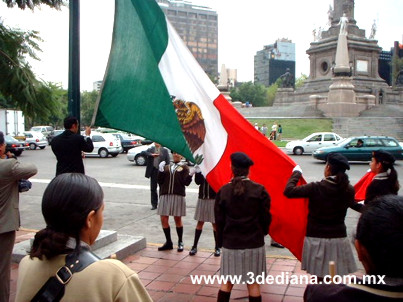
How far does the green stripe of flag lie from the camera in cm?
435

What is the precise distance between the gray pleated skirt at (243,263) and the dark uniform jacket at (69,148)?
2.54 meters

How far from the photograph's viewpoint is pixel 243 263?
3934 millimetres

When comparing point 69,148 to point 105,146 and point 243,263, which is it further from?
point 105,146

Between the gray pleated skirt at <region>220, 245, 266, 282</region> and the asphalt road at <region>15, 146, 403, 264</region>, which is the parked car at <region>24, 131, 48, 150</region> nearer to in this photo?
the asphalt road at <region>15, 146, 403, 264</region>

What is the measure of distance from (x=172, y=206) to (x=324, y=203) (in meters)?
2.77

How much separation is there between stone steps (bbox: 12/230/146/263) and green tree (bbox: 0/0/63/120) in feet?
6.29

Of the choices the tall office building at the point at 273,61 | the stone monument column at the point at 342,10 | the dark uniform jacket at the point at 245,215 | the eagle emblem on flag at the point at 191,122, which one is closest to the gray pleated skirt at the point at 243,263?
the dark uniform jacket at the point at 245,215

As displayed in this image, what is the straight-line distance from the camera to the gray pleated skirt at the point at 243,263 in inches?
155

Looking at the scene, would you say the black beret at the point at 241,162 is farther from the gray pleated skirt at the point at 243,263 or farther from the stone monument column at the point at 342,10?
the stone monument column at the point at 342,10

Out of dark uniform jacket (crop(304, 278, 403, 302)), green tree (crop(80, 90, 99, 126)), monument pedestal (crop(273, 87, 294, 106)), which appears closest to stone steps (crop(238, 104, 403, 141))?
monument pedestal (crop(273, 87, 294, 106))

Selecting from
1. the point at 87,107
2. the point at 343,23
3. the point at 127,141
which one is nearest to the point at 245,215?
the point at 127,141

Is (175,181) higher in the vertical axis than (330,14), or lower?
lower

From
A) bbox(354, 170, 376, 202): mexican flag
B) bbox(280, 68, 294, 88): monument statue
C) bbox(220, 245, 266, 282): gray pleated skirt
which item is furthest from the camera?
bbox(280, 68, 294, 88): monument statue

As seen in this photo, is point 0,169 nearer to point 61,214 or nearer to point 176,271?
point 61,214
